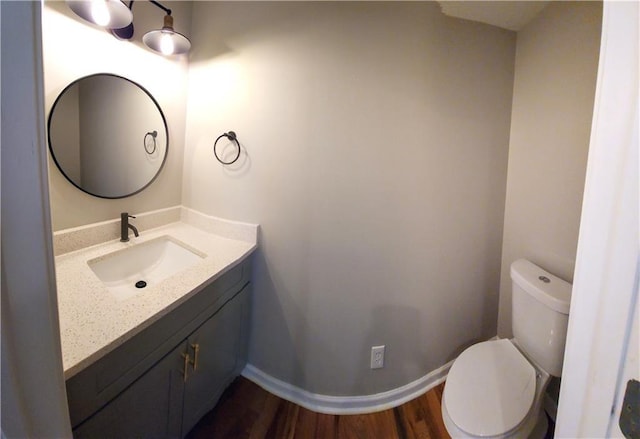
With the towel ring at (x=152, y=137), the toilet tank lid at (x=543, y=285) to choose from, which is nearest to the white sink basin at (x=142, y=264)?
the towel ring at (x=152, y=137)

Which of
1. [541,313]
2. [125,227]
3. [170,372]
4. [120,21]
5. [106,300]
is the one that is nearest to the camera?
[106,300]

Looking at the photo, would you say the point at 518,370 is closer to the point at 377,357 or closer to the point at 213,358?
the point at 377,357

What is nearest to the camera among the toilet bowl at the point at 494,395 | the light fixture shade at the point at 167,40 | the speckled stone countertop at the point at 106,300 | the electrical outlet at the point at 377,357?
the speckled stone countertop at the point at 106,300

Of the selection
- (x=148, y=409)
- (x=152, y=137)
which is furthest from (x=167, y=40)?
(x=148, y=409)

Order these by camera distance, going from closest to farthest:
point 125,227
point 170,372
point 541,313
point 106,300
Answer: point 106,300 < point 170,372 < point 541,313 < point 125,227

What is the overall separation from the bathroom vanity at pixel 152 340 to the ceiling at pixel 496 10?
5.45ft

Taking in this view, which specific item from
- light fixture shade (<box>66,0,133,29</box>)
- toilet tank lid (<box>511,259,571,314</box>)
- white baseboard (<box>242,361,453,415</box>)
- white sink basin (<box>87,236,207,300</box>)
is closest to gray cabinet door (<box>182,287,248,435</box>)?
white baseboard (<box>242,361,453,415</box>)

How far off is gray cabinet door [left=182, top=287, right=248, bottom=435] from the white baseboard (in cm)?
22

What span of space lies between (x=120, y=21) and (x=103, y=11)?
0.06 metres

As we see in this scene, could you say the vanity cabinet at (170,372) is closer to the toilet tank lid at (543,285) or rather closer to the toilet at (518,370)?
the toilet at (518,370)

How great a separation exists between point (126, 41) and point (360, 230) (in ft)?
5.12

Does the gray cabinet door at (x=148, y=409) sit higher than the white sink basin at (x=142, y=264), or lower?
lower

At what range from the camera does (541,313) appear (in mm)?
1158

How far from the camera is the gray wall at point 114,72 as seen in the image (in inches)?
39.4
